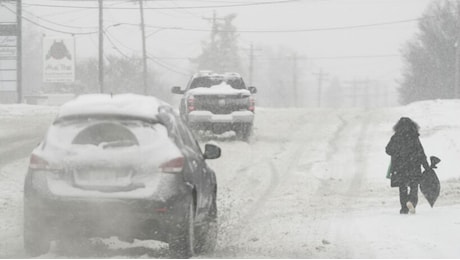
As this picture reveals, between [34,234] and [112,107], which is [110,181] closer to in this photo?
[112,107]

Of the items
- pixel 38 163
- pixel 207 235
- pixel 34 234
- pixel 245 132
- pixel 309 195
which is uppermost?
pixel 38 163

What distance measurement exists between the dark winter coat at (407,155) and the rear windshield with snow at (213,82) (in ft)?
31.4

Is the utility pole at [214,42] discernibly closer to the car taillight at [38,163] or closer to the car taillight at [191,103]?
the car taillight at [191,103]

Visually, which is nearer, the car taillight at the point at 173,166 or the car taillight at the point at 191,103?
the car taillight at the point at 173,166

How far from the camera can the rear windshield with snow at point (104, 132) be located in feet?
22.5

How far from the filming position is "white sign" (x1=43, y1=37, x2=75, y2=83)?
55.2 meters

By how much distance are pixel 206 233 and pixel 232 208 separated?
11.5 ft

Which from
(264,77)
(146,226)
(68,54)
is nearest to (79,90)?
(68,54)

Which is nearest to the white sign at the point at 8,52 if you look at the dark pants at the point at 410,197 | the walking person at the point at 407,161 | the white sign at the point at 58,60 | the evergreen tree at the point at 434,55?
the white sign at the point at 58,60

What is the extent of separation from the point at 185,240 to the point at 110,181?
92 centimetres

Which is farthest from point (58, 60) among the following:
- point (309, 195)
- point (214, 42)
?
point (309, 195)

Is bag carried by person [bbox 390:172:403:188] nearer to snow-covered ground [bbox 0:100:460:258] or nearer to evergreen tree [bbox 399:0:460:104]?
snow-covered ground [bbox 0:100:460:258]

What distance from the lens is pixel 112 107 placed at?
23.0 feet

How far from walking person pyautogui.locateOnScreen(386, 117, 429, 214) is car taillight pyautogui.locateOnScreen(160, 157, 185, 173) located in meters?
4.72
